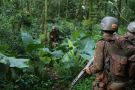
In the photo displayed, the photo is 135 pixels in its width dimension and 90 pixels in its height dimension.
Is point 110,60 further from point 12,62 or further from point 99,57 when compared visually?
point 12,62

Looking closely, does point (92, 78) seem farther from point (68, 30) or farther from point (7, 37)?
point (68, 30)

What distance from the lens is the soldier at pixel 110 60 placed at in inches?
216

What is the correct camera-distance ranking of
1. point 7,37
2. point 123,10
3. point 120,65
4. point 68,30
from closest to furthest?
point 120,65 → point 7,37 → point 68,30 → point 123,10

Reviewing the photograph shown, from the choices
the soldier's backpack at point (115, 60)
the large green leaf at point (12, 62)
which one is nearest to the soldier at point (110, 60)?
the soldier's backpack at point (115, 60)

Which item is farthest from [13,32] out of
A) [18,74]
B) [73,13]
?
[73,13]

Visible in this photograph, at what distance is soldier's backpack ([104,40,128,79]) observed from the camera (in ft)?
17.9

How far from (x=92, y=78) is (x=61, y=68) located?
33.7 inches

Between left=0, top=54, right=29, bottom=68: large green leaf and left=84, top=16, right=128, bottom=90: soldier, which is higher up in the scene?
left=84, top=16, right=128, bottom=90: soldier

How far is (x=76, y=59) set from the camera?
993 cm

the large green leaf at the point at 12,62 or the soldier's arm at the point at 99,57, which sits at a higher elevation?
the soldier's arm at the point at 99,57

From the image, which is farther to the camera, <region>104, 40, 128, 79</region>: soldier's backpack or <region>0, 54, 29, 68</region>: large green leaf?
<region>0, 54, 29, 68</region>: large green leaf

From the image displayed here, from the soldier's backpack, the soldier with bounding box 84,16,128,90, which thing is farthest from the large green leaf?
the soldier's backpack

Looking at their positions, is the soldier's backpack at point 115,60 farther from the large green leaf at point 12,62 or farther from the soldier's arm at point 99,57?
the large green leaf at point 12,62

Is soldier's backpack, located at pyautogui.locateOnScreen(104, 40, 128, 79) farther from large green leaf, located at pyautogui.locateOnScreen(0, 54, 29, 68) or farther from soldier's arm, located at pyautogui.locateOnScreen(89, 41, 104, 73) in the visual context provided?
large green leaf, located at pyautogui.locateOnScreen(0, 54, 29, 68)
